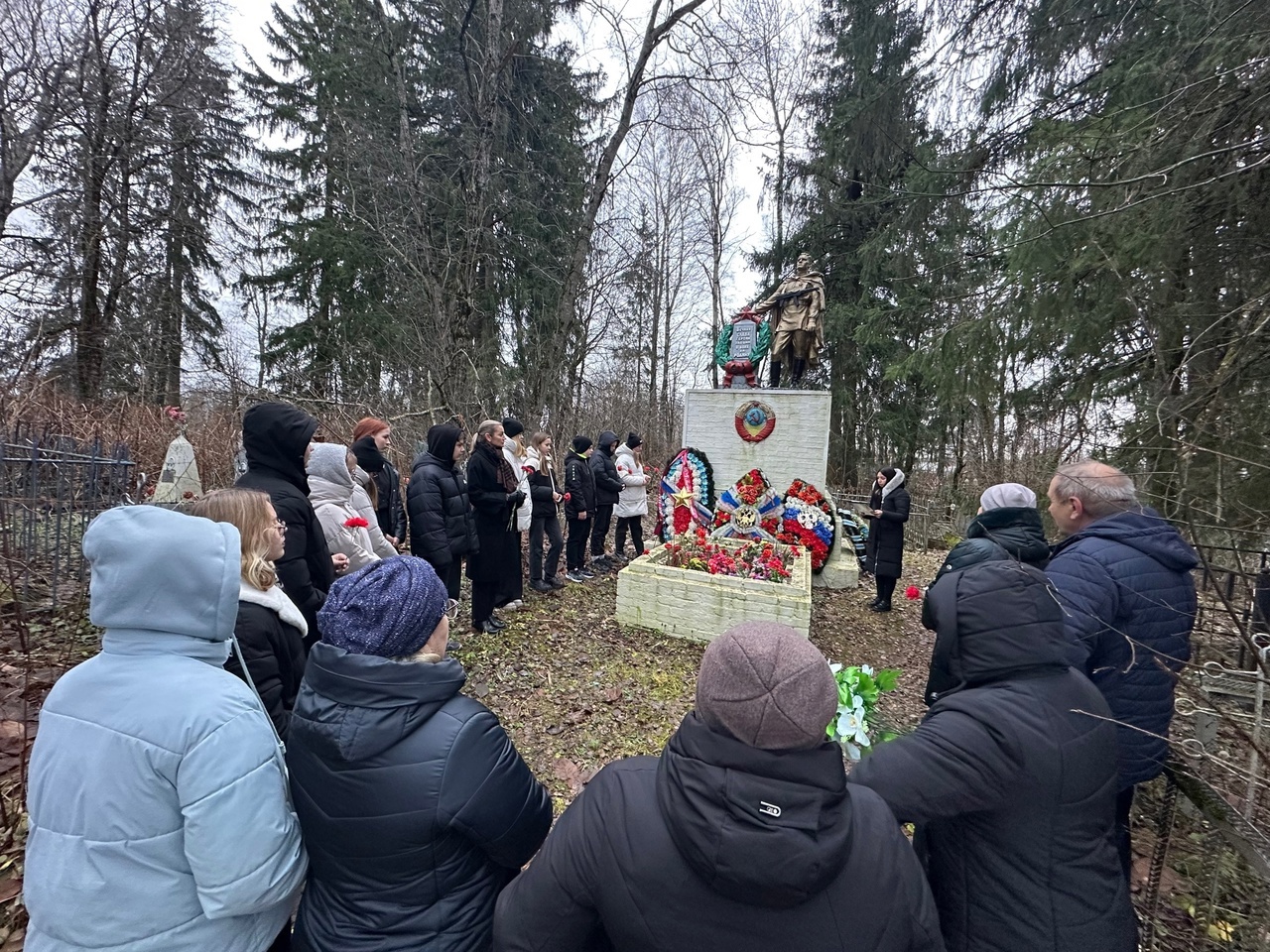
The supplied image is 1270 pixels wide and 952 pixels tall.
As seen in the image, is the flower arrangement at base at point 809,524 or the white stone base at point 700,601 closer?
the white stone base at point 700,601

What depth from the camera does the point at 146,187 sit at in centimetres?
1041

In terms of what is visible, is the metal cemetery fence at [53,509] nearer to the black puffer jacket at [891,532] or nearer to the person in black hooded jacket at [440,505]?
the person in black hooded jacket at [440,505]

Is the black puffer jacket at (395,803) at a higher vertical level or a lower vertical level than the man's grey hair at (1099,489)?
lower

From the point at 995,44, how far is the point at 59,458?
842 cm

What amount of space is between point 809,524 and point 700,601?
296cm

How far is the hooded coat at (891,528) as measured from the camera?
20.0ft

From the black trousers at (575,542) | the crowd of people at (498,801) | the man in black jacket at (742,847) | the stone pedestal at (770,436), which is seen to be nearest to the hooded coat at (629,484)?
the black trousers at (575,542)

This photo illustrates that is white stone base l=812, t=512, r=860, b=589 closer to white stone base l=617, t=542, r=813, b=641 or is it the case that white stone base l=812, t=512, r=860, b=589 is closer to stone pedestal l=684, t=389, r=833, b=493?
stone pedestal l=684, t=389, r=833, b=493

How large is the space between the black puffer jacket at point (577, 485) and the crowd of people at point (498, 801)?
494cm

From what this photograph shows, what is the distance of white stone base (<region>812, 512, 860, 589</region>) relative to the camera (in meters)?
7.35

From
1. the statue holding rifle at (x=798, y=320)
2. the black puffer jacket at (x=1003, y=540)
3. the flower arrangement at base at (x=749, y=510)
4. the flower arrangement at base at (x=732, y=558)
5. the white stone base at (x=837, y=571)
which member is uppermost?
the statue holding rifle at (x=798, y=320)

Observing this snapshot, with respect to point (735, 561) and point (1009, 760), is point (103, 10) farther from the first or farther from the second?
point (1009, 760)

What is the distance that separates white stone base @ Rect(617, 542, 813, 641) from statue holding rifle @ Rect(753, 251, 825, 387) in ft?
12.9

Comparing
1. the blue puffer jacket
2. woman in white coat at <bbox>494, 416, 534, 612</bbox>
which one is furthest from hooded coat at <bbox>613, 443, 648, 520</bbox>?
the blue puffer jacket
